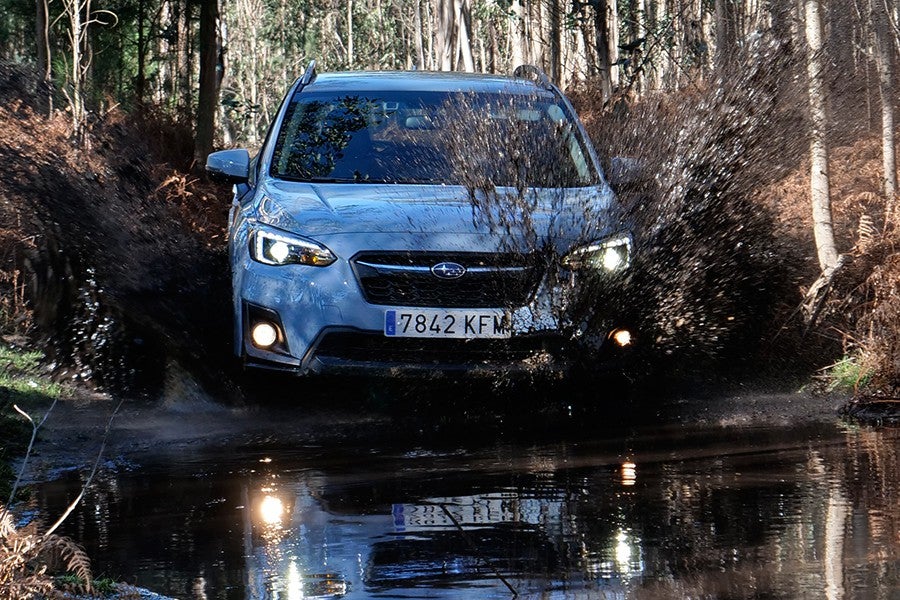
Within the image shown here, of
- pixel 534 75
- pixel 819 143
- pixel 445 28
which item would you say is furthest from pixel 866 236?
pixel 445 28

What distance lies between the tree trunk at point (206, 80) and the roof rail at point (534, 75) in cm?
974

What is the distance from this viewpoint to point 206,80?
18844mm

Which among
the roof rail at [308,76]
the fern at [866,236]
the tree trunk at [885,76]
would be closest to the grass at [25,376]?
the roof rail at [308,76]

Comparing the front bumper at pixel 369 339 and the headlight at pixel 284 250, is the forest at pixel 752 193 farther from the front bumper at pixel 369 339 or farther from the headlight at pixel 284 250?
the headlight at pixel 284 250

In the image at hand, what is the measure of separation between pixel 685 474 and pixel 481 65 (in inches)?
1926

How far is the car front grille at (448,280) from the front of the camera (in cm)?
665

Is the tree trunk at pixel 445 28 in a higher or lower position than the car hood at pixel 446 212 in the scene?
higher

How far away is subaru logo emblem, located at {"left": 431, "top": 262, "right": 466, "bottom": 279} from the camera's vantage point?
6.62 m

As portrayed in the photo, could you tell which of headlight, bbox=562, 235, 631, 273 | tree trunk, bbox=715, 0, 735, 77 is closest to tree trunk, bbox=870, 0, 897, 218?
tree trunk, bbox=715, 0, 735, 77

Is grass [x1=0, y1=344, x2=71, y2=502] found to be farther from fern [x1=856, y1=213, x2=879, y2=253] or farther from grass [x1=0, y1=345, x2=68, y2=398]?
fern [x1=856, y1=213, x2=879, y2=253]

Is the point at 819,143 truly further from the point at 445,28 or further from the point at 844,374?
the point at 445,28

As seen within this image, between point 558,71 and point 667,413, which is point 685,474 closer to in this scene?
point 667,413

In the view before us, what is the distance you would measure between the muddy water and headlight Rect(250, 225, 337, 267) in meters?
0.88

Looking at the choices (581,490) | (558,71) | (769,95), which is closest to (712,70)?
(769,95)
